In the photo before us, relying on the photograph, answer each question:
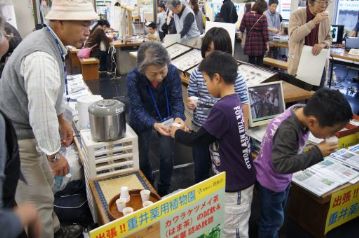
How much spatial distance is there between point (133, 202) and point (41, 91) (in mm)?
658

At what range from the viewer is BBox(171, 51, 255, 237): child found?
5.33ft

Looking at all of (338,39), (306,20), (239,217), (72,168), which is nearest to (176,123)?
(239,217)

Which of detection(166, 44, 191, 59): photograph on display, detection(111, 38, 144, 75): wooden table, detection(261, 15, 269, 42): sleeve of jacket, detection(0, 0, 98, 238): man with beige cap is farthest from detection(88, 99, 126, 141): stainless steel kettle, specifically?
detection(111, 38, 144, 75): wooden table

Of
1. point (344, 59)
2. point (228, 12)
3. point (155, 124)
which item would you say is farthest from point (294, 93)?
point (228, 12)

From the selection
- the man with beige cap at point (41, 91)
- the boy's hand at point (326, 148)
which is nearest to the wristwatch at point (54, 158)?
the man with beige cap at point (41, 91)

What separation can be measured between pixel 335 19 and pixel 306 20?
5.57 m

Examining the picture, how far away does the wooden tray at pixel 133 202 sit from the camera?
4.89 ft

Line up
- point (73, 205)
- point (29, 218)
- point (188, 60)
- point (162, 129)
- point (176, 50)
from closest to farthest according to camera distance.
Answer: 1. point (29, 218)
2. point (162, 129)
3. point (73, 205)
4. point (188, 60)
5. point (176, 50)

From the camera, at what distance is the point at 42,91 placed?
140 cm

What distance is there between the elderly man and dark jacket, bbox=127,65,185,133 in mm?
3322

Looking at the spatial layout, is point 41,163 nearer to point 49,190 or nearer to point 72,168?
point 49,190

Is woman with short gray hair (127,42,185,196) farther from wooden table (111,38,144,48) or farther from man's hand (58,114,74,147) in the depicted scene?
wooden table (111,38,144,48)

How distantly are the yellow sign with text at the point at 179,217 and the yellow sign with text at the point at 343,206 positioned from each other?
3.92ft

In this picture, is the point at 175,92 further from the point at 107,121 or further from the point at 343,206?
the point at 343,206
